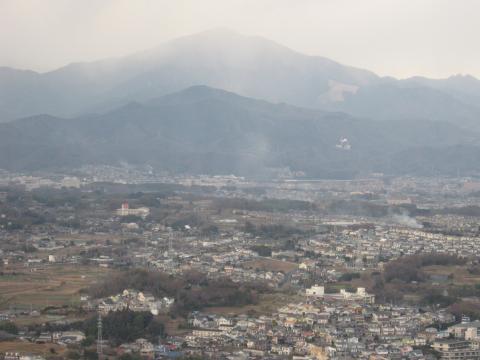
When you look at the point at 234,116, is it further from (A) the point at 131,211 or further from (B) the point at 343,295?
(B) the point at 343,295

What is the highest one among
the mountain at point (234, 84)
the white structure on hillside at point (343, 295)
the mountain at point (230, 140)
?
the mountain at point (234, 84)

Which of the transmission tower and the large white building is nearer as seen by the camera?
the transmission tower

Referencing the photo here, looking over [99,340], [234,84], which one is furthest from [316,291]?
[234,84]

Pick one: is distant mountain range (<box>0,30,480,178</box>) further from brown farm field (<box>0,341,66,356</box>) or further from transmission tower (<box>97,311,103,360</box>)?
brown farm field (<box>0,341,66,356</box>)

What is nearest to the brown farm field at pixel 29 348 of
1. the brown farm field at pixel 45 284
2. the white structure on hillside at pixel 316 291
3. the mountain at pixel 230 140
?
the brown farm field at pixel 45 284

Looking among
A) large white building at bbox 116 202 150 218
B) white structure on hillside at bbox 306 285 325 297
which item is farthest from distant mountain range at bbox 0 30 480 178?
white structure on hillside at bbox 306 285 325 297

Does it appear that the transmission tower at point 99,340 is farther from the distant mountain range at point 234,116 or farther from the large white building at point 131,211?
the distant mountain range at point 234,116
